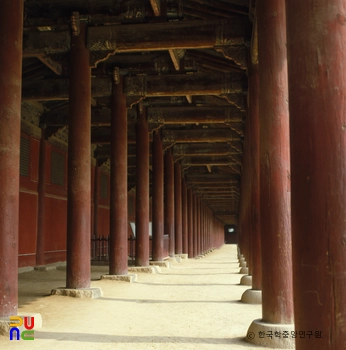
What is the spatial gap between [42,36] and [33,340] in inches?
264

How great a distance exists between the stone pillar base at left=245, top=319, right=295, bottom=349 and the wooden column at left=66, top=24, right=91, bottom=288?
442cm

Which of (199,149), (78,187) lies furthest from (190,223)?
(78,187)

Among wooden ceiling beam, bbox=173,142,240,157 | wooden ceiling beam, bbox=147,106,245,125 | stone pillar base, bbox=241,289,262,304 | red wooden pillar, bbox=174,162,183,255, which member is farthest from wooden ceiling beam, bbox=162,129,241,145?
stone pillar base, bbox=241,289,262,304

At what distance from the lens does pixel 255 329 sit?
5469mm

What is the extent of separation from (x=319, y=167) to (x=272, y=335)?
298 cm

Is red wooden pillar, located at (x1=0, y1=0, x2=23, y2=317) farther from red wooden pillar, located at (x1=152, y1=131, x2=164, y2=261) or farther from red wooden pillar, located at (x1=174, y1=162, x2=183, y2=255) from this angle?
red wooden pillar, located at (x1=174, y1=162, x2=183, y2=255)

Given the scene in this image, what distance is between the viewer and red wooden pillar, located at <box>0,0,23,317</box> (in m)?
6.16

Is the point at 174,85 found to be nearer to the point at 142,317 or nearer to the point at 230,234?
the point at 142,317

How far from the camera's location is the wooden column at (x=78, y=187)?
9094mm

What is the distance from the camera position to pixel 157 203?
1750cm

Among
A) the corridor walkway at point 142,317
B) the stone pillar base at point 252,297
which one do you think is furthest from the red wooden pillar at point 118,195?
the stone pillar base at point 252,297

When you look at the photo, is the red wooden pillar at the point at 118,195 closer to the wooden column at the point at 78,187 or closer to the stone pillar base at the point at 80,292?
the wooden column at the point at 78,187

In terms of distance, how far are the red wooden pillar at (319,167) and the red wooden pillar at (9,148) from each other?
4.26 m

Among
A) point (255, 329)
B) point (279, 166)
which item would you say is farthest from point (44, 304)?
point (279, 166)
